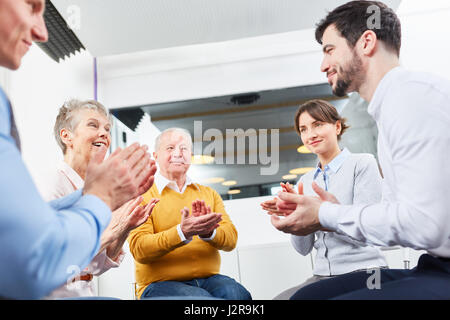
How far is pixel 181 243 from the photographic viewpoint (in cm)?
176

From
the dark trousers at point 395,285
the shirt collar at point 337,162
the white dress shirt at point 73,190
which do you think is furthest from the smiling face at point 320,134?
the white dress shirt at point 73,190

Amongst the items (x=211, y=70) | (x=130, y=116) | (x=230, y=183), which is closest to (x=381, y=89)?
(x=230, y=183)

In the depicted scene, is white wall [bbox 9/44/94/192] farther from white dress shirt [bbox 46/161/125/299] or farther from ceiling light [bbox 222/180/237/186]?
ceiling light [bbox 222/180/237/186]

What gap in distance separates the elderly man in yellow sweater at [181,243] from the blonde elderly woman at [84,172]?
185 mm

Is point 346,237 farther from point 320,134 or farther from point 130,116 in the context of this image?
point 130,116

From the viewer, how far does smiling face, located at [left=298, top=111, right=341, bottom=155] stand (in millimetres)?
2100

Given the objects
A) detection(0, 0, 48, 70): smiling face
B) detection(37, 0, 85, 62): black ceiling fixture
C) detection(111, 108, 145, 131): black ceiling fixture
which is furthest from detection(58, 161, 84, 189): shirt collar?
detection(111, 108, 145, 131): black ceiling fixture

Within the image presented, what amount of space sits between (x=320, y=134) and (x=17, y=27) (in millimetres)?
1684

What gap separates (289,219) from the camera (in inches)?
48.3

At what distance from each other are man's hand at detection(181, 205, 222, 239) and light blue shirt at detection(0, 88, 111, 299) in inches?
40.8

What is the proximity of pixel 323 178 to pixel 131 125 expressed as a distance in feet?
7.67

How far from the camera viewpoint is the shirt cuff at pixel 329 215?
3.64ft
